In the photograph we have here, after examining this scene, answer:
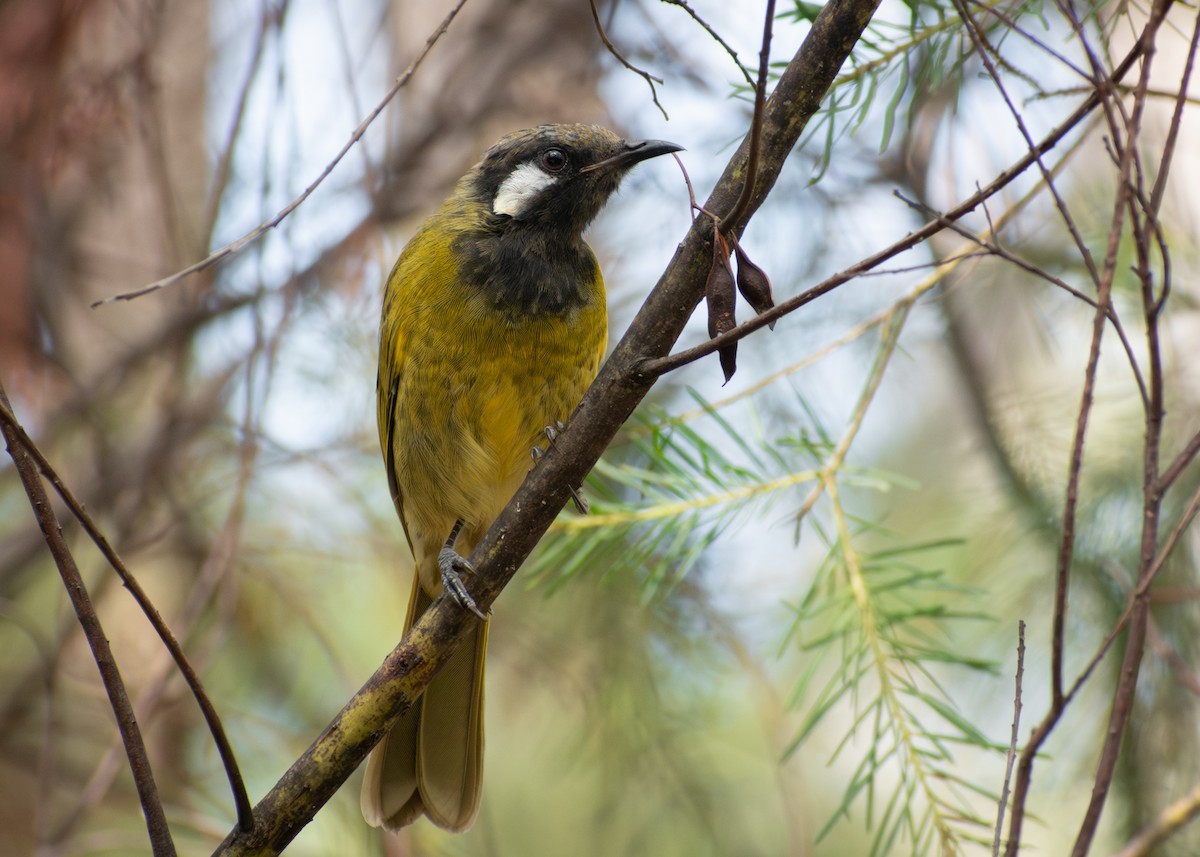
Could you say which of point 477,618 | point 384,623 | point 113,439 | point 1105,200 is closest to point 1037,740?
point 477,618

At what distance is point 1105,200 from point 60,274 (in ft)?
12.8

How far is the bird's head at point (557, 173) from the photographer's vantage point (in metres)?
3.19

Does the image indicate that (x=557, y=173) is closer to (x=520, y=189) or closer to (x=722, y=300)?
(x=520, y=189)

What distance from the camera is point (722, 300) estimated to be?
1.73 metres

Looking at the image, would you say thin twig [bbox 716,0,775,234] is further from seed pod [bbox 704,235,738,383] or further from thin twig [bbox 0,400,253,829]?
thin twig [bbox 0,400,253,829]

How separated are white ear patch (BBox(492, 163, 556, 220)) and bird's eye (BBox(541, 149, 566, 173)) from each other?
0.02 m

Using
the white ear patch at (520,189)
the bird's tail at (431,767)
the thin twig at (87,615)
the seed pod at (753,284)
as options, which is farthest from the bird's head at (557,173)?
the thin twig at (87,615)

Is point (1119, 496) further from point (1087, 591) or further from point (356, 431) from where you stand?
point (356, 431)

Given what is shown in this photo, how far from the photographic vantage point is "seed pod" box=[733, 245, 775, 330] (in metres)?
1.77

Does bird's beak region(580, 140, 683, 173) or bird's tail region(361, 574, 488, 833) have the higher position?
bird's beak region(580, 140, 683, 173)

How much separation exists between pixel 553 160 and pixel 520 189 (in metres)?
0.13

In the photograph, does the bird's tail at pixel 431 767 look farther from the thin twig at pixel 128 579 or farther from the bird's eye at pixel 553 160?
the bird's eye at pixel 553 160

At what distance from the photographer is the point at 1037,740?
1.42 metres

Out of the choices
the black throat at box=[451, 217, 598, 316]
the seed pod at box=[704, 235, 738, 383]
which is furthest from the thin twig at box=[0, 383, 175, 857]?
the black throat at box=[451, 217, 598, 316]
